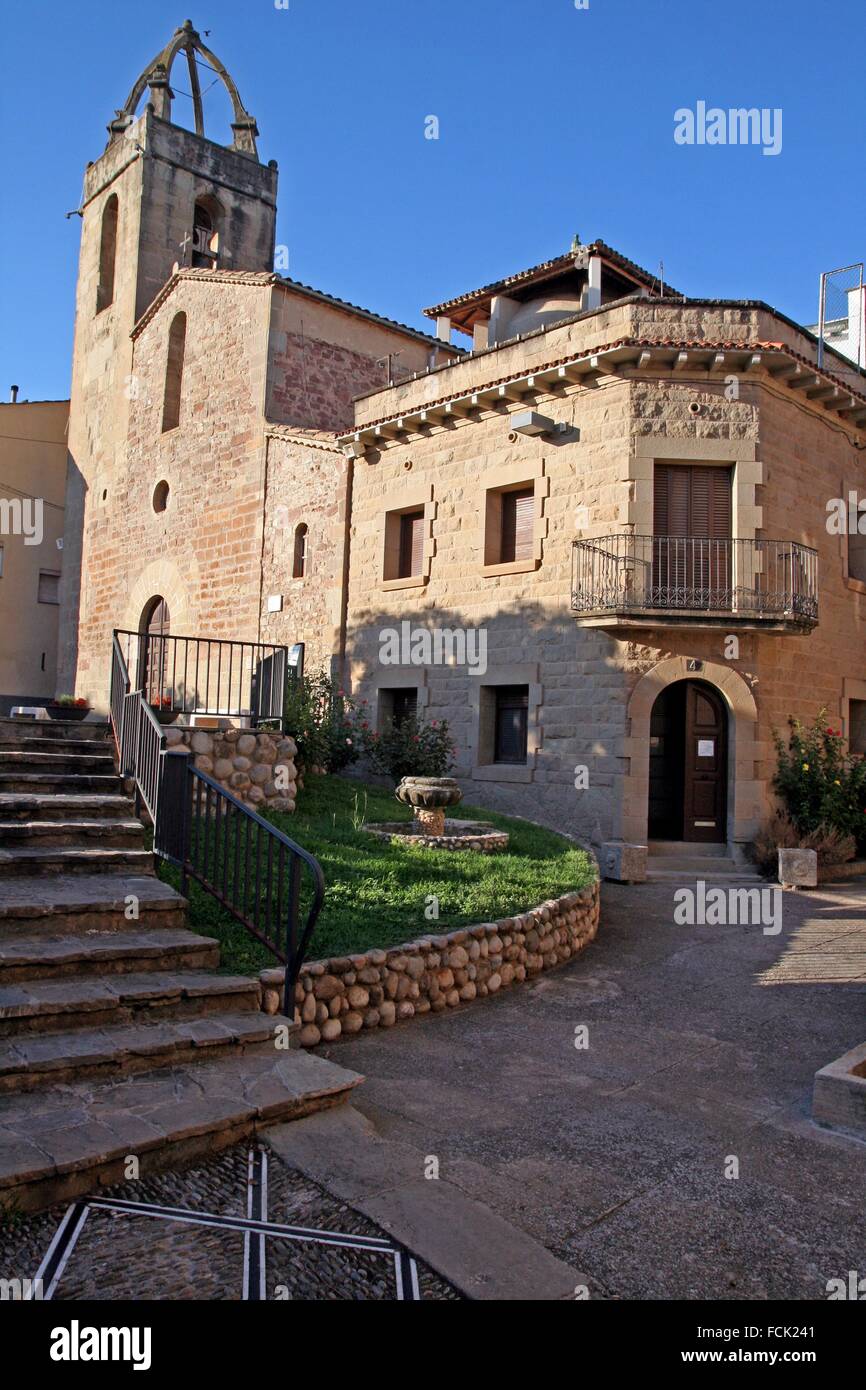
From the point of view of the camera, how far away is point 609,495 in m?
12.9

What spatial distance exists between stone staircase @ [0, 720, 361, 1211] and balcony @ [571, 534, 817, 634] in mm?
7638

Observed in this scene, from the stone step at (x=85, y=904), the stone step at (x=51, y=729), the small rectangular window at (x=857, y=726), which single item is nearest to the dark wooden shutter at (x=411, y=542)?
the small rectangular window at (x=857, y=726)

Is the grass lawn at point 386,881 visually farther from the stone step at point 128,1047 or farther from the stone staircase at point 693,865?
the stone staircase at point 693,865

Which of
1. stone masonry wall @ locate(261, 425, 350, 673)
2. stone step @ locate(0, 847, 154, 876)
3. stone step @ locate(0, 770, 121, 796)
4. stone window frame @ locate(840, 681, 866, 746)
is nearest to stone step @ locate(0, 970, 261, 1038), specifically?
stone step @ locate(0, 847, 154, 876)

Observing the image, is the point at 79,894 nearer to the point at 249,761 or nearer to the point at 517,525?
the point at 249,761

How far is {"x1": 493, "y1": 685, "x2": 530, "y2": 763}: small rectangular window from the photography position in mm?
13938

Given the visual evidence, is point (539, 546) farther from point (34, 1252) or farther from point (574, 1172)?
Answer: point (34, 1252)

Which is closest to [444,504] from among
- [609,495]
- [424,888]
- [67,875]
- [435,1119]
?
[609,495]

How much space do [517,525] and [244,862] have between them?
31.8 feet

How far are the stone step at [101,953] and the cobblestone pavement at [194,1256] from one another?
5.35ft

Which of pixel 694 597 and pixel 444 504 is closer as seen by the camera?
pixel 694 597

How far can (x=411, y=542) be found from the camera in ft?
52.2

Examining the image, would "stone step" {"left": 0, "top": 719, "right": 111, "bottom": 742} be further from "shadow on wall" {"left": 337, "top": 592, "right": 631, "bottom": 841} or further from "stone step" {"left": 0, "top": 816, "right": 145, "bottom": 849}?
"shadow on wall" {"left": 337, "top": 592, "right": 631, "bottom": 841}
